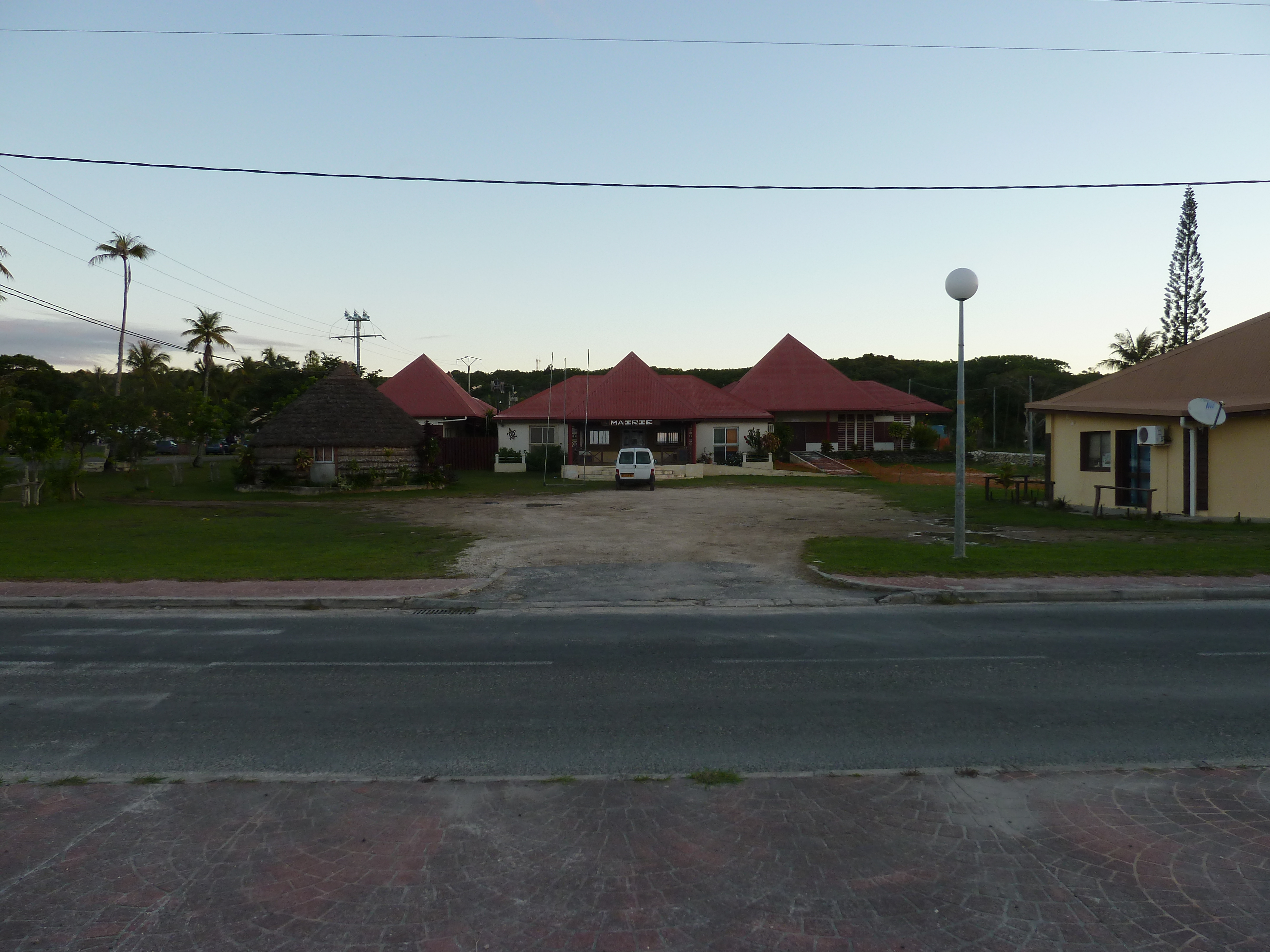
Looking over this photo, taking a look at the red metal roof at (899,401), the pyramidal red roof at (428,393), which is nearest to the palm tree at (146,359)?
the pyramidal red roof at (428,393)

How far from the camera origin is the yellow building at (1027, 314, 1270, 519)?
72.6 feet

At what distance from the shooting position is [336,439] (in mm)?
37562

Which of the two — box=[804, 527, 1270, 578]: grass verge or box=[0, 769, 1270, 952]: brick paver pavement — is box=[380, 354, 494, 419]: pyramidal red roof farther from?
box=[0, 769, 1270, 952]: brick paver pavement

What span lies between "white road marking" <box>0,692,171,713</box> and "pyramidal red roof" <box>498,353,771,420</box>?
123ft

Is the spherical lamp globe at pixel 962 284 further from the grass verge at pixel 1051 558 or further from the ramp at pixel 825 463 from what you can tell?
the ramp at pixel 825 463

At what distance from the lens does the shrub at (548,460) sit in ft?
159

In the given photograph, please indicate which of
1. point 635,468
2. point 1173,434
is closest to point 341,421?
point 635,468

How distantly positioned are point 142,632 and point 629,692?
6.96 meters

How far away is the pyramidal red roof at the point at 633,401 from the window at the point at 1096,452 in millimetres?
23641

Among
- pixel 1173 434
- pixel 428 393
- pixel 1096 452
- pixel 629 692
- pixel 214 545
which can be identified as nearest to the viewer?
pixel 629 692

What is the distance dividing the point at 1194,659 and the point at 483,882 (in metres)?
8.23

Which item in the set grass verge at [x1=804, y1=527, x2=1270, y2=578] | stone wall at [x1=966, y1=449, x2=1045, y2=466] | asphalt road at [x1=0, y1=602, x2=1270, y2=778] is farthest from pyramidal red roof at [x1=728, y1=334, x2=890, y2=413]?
asphalt road at [x1=0, y1=602, x2=1270, y2=778]

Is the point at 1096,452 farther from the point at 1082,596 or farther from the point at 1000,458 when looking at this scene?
the point at 1000,458

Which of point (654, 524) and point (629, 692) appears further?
point (654, 524)
